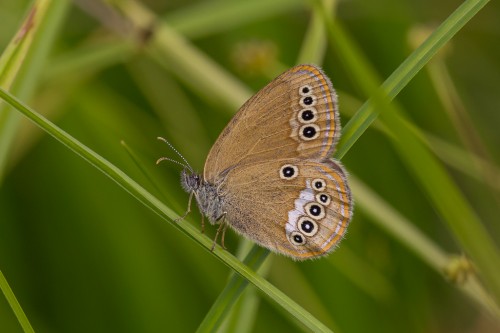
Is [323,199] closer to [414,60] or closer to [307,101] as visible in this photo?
[307,101]

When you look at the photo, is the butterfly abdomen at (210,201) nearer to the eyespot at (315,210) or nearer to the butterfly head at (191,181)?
the butterfly head at (191,181)

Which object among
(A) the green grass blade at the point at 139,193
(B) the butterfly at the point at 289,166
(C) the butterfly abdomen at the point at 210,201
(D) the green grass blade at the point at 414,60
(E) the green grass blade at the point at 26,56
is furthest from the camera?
(C) the butterfly abdomen at the point at 210,201

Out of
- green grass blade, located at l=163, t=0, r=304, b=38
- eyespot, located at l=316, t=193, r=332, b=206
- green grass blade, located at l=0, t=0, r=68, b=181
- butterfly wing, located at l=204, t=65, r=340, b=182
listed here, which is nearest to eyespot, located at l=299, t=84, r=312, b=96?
butterfly wing, located at l=204, t=65, r=340, b=182

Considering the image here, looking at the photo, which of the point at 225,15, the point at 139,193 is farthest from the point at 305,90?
the point at 225,15

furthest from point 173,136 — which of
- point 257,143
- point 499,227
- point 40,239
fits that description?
point 499,227

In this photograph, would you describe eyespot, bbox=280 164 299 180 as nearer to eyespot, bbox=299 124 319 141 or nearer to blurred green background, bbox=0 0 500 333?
eyespot, bbox=299 124 319 141

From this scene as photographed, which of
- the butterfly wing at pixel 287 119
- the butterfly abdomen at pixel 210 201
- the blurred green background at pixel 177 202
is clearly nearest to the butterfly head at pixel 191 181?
the butterfly abdomen at pixel 210 201
